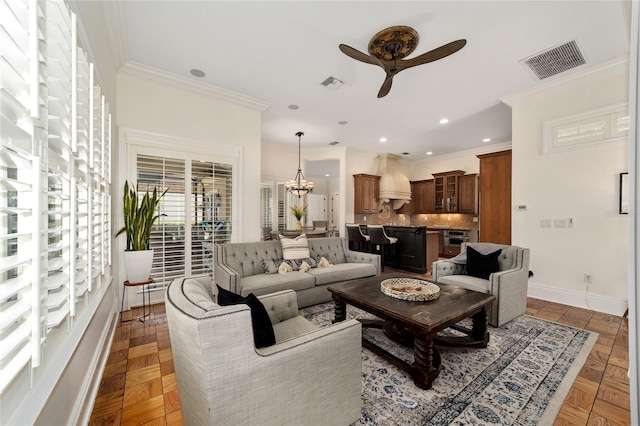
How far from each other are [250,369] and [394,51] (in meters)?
3.13

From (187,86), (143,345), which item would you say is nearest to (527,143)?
(187,86)

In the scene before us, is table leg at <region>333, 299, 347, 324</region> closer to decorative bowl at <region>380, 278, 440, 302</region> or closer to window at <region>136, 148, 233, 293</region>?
decorative bowl at <region>380, 278, 440, 302</region>

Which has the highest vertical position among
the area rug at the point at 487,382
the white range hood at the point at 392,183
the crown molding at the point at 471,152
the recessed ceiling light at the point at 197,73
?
the recessed ceiling light at the point at 197,73

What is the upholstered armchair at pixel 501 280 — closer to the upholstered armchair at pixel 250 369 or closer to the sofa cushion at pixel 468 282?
the sofa cushion at pixel 468 282

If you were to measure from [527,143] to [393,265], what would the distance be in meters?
3.48

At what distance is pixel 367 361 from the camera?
2170 millimetres

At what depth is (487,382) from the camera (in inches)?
74.7

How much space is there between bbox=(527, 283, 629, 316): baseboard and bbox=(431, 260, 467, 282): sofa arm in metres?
1.37

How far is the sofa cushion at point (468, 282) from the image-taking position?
114 inches

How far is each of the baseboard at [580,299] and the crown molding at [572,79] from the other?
283 centimetres

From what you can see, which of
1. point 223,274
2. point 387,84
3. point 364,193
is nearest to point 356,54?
point 387,84

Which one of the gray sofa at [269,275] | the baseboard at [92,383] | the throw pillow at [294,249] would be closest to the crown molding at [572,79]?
the gray sofa at [269,275]

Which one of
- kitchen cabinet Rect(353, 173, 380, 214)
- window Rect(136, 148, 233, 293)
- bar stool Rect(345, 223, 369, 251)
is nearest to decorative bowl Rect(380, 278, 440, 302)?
window Rect(136, 148, 233, 293)

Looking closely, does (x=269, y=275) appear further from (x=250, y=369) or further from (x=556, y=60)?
(x=556, y=60)
